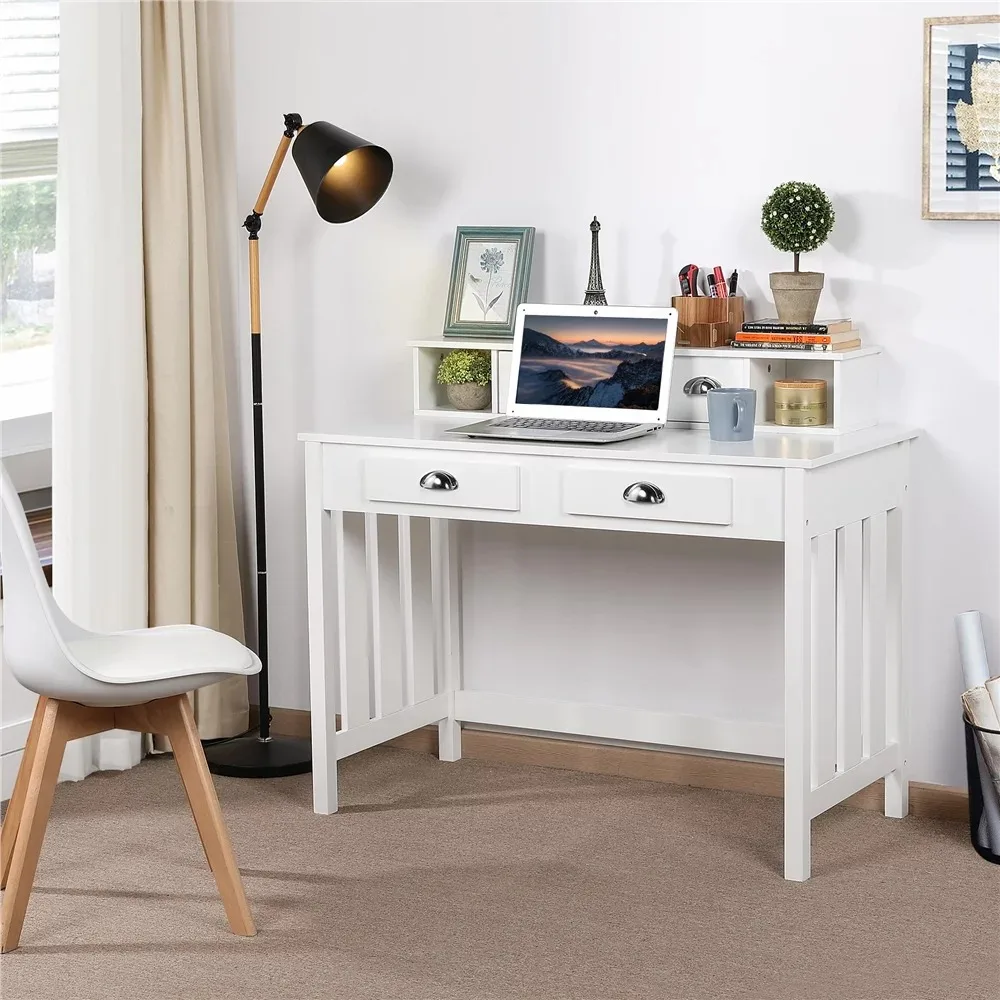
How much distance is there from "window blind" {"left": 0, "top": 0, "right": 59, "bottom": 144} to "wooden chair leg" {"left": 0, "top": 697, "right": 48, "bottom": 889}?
151 cm

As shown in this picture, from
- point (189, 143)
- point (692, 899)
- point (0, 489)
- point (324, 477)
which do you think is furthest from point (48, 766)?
point (189, 143)

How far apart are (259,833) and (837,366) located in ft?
4.57

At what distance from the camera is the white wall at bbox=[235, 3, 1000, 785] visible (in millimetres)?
2830

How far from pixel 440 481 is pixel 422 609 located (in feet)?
1.91

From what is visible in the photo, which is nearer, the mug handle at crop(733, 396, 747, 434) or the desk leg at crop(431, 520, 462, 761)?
the mug handle at crop(733, 396, 747, 434)

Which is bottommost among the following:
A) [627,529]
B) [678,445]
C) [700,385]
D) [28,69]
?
[627,529]

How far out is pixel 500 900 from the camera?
2539 millimetres

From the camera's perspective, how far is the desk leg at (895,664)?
2836 millimetres

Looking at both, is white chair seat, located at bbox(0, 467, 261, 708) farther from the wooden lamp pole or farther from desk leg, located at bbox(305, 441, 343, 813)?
the wooden lamp pole

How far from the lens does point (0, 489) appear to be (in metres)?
2.21

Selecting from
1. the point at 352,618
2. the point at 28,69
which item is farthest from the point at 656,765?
the point at 28,69

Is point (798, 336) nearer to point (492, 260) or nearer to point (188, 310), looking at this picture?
point (492, 260)

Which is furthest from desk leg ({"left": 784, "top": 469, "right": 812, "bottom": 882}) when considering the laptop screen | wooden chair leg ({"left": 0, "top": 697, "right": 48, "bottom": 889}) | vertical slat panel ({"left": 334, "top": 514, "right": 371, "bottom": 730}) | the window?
the window

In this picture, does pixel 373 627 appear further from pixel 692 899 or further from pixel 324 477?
pixel 692 899
